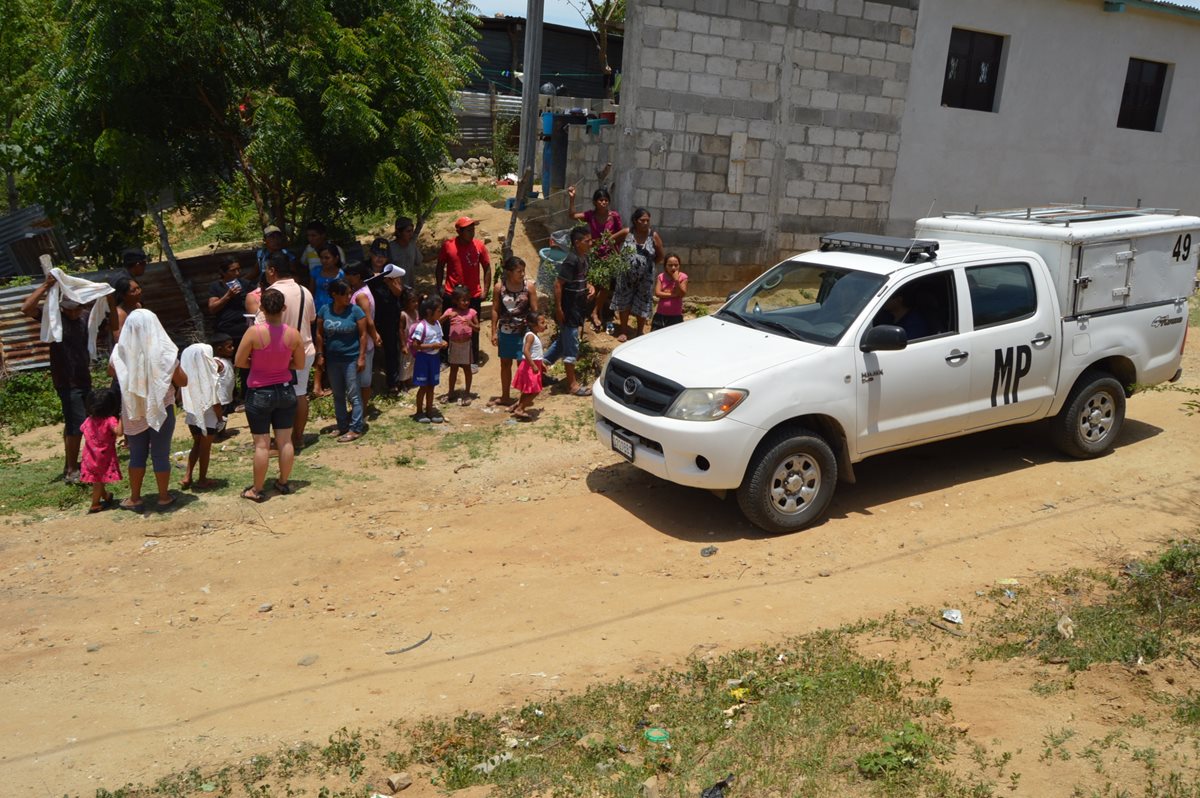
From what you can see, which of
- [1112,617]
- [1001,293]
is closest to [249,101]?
[1001,293]

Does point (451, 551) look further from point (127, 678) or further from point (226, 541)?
point (127, 678)

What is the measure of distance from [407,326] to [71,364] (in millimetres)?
3218

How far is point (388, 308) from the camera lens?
10.4 meters

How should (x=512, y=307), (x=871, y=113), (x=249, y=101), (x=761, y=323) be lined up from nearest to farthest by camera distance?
(x=761, y=323) → (x=512, y=307) → (x=249, y=101) → (x=871, y=113)

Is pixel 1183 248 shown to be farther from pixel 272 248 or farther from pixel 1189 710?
pixel 272 248

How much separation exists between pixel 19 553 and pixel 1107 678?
23.0 feet

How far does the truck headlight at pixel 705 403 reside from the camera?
6.51 m

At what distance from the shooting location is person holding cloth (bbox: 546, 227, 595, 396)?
392 inches

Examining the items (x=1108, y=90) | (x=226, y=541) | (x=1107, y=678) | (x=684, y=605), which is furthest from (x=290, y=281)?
(x=1108, y=90)

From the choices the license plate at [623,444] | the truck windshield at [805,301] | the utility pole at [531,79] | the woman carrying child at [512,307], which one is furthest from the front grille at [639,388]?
the utility pole at [531,79]

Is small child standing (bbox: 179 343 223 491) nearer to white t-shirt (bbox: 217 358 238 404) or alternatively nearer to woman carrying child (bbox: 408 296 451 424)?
white t-shirt (bbox: 217 358 238 404)

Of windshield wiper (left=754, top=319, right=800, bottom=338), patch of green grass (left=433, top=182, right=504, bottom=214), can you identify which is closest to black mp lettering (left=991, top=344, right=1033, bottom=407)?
windshield wiper (left=754, top=319, right=800, bottom=338)

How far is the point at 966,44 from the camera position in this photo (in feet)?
48.3

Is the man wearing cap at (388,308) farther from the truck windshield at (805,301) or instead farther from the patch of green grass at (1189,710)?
the patch of green grass at (1189,710)
